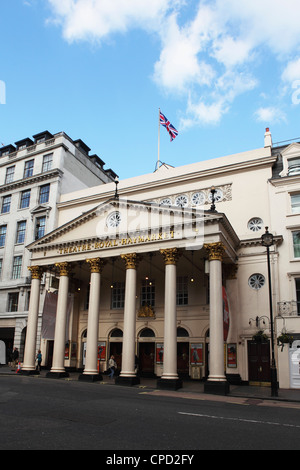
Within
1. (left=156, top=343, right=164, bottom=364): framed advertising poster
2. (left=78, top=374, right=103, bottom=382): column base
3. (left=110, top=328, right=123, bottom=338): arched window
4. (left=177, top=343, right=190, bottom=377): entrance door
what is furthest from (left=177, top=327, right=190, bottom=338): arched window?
(left=78, top=374, right=103, bottom=382): column base

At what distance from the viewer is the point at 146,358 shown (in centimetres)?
2923

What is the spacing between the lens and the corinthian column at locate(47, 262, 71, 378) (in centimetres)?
2512

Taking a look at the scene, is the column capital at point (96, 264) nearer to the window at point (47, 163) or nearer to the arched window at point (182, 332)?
the arched window at point (182, 332)

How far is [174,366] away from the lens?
21.1 m

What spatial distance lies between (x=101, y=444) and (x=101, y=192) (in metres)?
28.1

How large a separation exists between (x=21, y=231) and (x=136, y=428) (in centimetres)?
3217

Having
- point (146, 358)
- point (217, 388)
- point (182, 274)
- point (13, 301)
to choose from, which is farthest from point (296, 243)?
point (13, 301)

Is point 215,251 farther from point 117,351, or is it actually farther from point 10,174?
point 10,174

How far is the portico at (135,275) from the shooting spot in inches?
846

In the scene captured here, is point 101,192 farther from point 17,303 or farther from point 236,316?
point 236,316

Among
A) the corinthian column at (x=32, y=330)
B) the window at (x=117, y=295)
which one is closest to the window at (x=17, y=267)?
the corinthian column at (x=32, y=330)

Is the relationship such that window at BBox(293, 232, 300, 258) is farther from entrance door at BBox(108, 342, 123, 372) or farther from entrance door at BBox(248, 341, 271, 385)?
entrance door at BBox(108, 342, 123, 372)

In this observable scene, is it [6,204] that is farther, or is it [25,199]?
[6,204]
